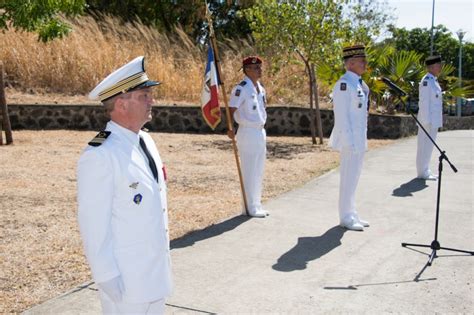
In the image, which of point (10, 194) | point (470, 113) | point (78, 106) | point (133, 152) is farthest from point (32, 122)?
point (470, 113)

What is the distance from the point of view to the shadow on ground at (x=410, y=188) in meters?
9.13

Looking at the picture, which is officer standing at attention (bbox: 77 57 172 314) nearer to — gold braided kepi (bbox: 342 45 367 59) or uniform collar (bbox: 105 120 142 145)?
uniform collar (bbox: 105 120 142 145)

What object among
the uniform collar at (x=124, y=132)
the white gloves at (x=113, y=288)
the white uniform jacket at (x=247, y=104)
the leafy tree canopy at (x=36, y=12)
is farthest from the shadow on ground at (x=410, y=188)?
the white gloves at (x=113, y=288)

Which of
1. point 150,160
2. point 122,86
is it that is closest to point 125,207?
point 150,160

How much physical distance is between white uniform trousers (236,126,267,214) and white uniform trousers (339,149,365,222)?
110cm

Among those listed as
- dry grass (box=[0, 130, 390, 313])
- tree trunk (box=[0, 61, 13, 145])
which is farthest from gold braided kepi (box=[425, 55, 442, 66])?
tree trunk (box=[0, 61, 13, 145])

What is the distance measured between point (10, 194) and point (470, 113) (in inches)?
1325

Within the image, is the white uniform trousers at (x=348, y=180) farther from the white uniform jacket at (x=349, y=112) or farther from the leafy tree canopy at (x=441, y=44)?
the leafy tree canopy at (x=441, y=44)

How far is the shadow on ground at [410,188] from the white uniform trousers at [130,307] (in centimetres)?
664

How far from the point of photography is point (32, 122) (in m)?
17.2

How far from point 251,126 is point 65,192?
9.96 feet

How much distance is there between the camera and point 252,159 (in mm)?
7555

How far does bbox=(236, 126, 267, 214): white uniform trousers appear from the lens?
24.7 feet

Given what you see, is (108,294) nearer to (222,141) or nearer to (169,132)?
(222,141)
